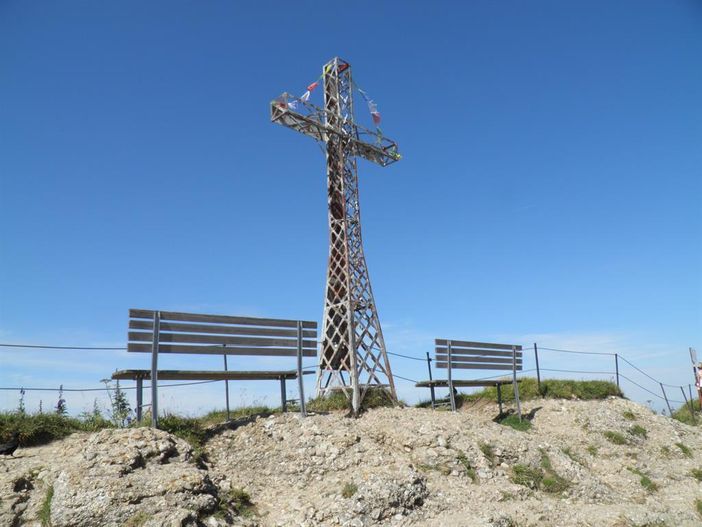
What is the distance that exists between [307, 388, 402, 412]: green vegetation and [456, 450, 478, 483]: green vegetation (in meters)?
2.87

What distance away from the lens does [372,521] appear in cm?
650

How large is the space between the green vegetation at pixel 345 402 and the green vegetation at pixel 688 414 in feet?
40.3

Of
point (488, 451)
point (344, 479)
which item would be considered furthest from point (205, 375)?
point (488, 451)

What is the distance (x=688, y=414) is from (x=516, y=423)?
10279 millimetres

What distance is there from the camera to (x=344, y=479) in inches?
287

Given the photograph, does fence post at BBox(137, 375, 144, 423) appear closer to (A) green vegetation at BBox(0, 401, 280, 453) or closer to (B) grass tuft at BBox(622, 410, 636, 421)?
(A) green vegetation at BBox(0, 401, 280, 453)

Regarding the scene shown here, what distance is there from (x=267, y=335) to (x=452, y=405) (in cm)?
536

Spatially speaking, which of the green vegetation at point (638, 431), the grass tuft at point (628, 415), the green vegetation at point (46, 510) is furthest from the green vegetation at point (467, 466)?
the grass tuft at point (628, 415)

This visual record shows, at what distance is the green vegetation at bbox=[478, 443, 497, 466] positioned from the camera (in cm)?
900

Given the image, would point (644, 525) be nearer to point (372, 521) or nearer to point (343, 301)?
point (372, 521)

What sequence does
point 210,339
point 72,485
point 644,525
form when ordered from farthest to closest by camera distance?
point 210,339
point 644,525
point 72,485

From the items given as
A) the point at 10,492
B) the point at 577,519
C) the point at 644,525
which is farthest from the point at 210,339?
the point at 644,525

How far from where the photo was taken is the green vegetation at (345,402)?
Result: 11.4 m

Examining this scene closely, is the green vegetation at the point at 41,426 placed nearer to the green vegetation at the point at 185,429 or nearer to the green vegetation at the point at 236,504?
the green vegetation at the point at 185,429
